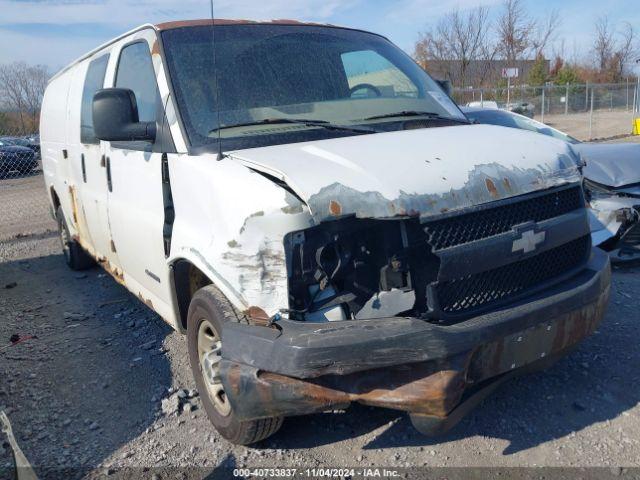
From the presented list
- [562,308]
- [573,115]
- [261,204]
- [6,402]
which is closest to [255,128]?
[261,204]

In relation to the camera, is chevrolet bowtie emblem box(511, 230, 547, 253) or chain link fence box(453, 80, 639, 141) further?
chain link fence box(453, 80, 639, 141)

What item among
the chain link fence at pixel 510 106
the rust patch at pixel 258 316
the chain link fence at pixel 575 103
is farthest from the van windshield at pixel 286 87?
the chain link fence at pixel 575 103

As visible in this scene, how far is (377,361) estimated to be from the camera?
2.45m

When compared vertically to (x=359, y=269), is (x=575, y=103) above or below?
above

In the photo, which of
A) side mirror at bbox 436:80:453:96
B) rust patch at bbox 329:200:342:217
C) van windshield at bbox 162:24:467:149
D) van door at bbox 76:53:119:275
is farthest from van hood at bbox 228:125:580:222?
van door at bbox 76:53:119:275

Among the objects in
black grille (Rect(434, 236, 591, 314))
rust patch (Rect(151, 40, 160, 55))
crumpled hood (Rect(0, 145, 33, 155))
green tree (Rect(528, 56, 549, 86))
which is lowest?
black grille (Rect(434, 236, 591, 314))

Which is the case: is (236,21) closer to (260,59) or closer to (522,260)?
(260,59)

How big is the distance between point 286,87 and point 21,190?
13.8 m

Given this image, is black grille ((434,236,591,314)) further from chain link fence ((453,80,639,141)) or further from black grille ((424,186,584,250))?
chain link fence ((453,80,639,141))

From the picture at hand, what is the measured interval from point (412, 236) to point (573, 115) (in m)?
26.8

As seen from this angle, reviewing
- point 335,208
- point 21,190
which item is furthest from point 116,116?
point 21,190

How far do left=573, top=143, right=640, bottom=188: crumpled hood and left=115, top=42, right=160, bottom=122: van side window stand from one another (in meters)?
4.01

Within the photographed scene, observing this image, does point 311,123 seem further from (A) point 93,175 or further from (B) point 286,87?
(A) point 93,175

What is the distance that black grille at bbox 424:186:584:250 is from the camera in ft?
8.60
